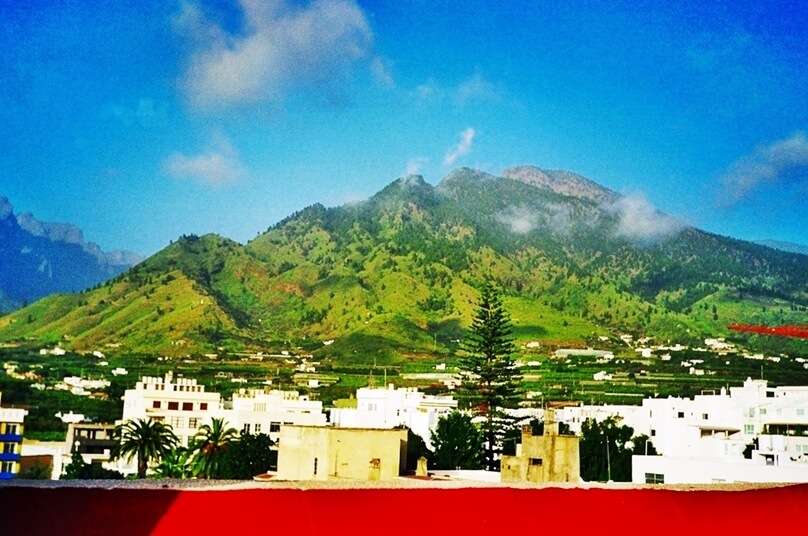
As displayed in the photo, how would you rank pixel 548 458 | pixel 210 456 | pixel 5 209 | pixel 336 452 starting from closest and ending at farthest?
1. pixel 548 458
2. pixel 336 452
3. pixel 210 456
4. pixel 5 209

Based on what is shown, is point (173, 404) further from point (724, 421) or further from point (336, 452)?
point (336, 452)

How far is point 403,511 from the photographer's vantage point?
1.13 m

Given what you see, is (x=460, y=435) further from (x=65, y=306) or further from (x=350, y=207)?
(x=350, y=207)

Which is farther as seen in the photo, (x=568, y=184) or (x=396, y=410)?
(x=568, y=184)

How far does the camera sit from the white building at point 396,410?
24.6m

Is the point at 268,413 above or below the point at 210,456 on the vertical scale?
above

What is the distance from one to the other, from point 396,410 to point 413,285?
15.2m

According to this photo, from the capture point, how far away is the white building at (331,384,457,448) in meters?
24.6

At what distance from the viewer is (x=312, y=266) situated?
45719 mm

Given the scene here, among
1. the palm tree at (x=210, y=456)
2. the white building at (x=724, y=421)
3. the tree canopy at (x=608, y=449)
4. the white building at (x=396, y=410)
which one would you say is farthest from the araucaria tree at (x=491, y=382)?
the palm tree at (x=210, y=456)

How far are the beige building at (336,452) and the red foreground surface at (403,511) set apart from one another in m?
10.3

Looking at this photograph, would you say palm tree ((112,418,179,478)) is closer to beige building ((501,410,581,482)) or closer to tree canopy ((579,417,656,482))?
tree canopy ((579,417,656,482))

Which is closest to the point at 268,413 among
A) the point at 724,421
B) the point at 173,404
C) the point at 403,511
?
the point at 173,404

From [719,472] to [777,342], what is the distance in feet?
84.7
